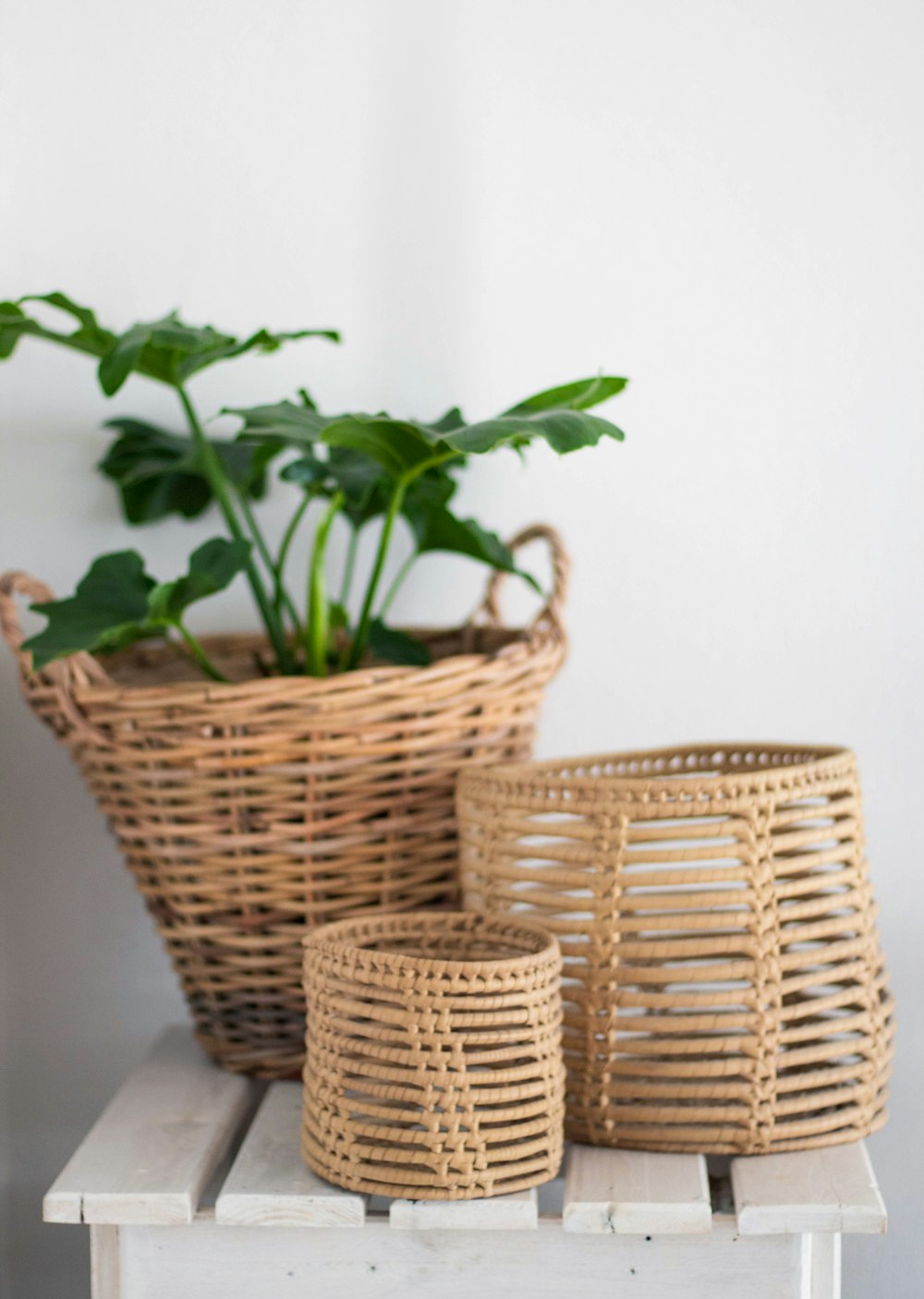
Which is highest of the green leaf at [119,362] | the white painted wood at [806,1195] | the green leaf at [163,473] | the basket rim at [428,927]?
the green leaf at [119,362]

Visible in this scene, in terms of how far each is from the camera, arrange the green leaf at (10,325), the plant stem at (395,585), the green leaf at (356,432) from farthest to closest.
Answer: the plant stem at (395,585) → the green leaf at (10,325) → the green leaf at (356,432)

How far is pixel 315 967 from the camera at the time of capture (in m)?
0.81

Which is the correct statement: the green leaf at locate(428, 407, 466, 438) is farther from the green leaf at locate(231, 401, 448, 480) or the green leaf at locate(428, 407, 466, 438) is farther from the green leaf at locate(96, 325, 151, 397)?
the green leaf at locate(96, 325, 151, 397)

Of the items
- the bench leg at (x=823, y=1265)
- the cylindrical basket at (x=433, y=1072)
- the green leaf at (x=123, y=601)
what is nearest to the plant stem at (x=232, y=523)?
the green leaf at (x=123, y=601)

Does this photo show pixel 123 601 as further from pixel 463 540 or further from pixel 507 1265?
pixel 507 1265

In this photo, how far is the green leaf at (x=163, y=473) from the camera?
122 cm

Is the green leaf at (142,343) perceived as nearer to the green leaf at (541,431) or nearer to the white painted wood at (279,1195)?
the green leaf at (541,431)

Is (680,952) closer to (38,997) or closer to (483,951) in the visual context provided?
(483,951)

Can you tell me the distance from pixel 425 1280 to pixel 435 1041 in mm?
188

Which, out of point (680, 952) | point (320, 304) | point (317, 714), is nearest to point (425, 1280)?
point (680, 952)

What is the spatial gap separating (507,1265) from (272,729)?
0.40 meters

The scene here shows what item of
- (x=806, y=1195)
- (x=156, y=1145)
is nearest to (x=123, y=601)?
(x=156, y=1145)

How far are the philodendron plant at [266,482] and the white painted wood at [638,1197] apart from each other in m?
0.44

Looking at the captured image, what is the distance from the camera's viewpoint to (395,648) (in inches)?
42.7
